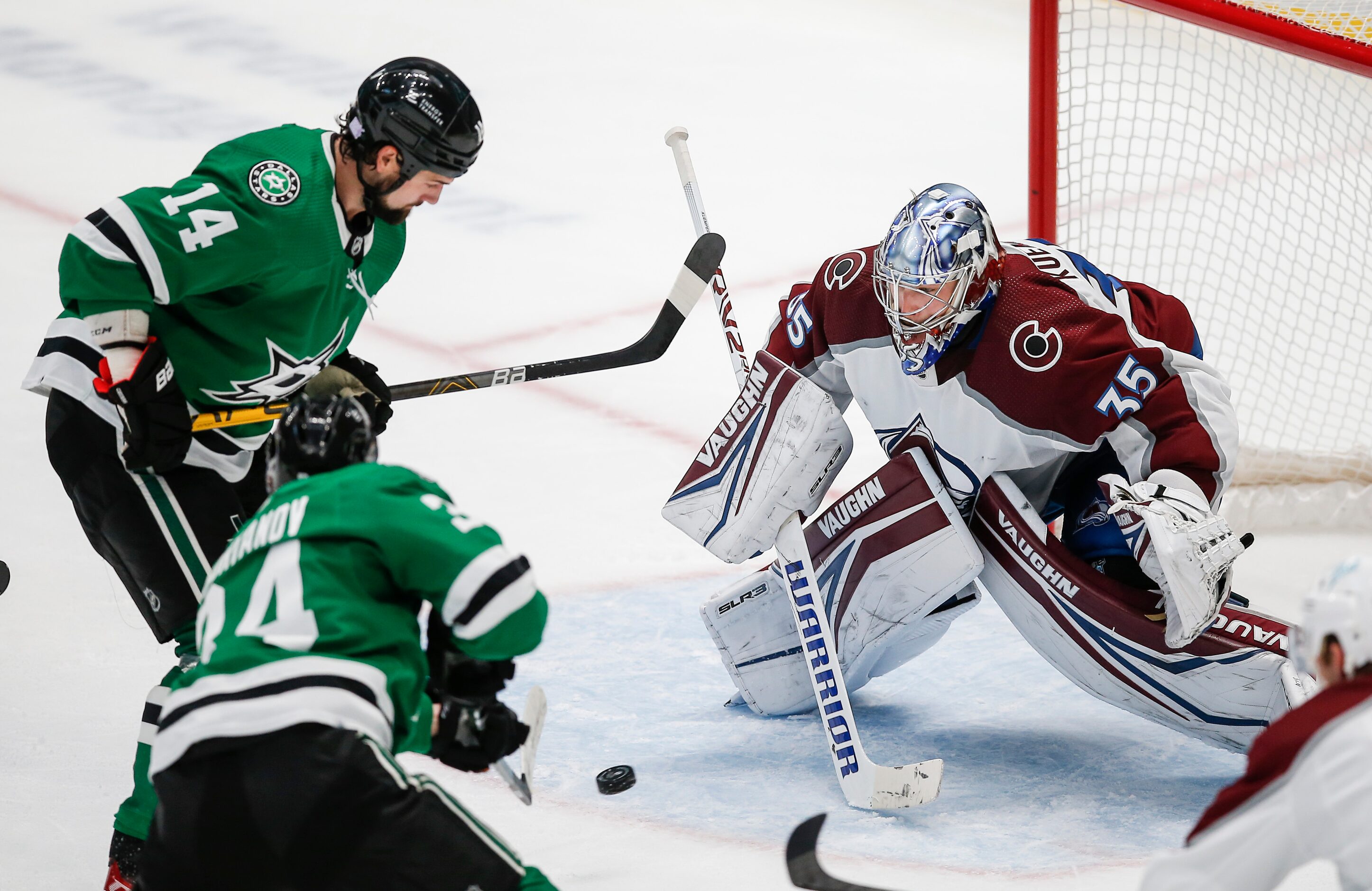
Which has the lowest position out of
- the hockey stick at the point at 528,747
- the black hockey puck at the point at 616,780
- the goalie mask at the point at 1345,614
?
the black hockey puck at the point at 616,780

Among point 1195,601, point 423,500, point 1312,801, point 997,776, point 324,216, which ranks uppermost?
point 324,216

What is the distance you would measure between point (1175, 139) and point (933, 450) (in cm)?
271

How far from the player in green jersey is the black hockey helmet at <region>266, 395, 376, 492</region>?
6cm

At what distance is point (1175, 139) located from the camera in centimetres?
542

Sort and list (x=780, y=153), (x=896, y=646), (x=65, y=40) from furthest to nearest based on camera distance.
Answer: (x=65, y=40)
(x=780, y=153)
(x=896, y=646)

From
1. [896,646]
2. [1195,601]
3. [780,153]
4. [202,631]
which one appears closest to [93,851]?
[202,631]

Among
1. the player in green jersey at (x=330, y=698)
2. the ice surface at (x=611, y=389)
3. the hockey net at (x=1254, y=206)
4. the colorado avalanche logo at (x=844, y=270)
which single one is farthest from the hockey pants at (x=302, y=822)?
the hockey net at (x=1254, y=206)

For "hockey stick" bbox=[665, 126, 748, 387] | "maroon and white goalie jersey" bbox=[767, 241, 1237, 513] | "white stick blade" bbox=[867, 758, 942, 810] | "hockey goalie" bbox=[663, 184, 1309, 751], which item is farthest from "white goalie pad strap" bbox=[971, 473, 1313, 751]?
"hockey stick" bbox=[665, 126, 748, 387]

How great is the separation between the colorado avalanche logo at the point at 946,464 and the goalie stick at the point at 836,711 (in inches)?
10.7

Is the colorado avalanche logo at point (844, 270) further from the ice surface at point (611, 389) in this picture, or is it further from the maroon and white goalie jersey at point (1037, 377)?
the ice surface at point (611, 389)

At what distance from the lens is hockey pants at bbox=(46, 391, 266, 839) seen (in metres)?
2.67

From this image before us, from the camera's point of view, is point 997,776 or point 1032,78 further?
point 1032,78

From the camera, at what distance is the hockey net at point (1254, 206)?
4.23 metres

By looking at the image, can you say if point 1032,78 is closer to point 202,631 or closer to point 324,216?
point 324,216
